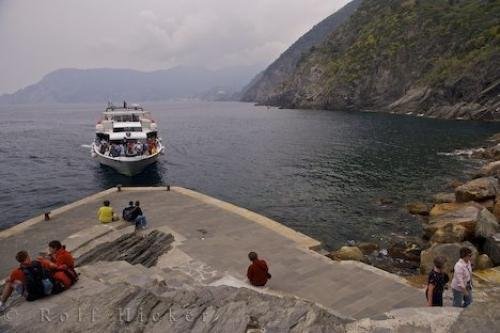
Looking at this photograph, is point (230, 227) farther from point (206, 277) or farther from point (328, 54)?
point (328, 54)

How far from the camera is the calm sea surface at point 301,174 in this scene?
90.5ft

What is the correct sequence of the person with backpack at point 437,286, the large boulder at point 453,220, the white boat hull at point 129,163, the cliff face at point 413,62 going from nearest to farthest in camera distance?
the person with backpack at point 437,286 < the large boulder at point 453,220 < the white boat hull at point 129,163 < the cliff face at point 413,62

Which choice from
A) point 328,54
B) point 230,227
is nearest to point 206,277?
point 230,227

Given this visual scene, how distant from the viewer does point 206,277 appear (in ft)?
45.8

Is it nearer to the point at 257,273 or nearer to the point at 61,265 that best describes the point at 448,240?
the point at 257,273

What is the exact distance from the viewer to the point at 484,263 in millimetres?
16500

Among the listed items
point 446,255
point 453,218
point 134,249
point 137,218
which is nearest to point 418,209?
point 453,218

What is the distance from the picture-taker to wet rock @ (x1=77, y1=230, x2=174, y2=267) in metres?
15.1

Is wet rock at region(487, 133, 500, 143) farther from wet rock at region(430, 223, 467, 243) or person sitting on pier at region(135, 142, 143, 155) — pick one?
person sitting on pier at region(135, 142, 143, 155)

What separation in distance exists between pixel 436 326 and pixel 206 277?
25.9ft

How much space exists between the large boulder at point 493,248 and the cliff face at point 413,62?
218 feet

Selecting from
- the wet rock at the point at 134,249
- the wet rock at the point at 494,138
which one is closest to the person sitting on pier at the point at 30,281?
the wet rock at the point at 134,249

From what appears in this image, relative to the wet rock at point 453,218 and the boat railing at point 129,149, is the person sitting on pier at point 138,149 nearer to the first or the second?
the boat railing at point 129,149

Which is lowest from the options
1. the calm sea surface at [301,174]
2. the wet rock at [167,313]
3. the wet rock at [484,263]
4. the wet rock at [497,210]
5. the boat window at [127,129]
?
the calm sea surface at [301,174]
